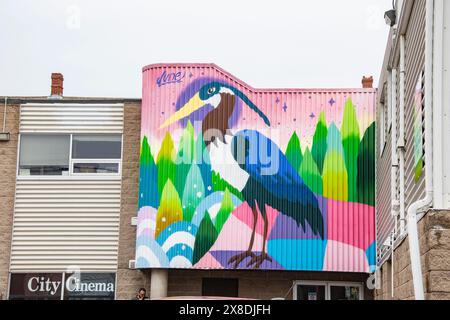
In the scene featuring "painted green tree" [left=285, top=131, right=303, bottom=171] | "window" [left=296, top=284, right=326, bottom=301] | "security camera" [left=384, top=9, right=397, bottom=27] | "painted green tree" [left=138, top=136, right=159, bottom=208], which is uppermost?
"security camera" [left=384, top=9, right=397, bottom=27]

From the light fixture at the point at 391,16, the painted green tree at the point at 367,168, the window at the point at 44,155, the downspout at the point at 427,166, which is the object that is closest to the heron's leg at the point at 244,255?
the painted green tree at the point at 367,168

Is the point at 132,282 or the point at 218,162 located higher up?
the point at 218,162

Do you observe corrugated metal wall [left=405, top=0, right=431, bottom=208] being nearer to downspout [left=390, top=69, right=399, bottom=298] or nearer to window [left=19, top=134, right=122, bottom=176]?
downspout [left=390, top=69, right=399, bottom=298]

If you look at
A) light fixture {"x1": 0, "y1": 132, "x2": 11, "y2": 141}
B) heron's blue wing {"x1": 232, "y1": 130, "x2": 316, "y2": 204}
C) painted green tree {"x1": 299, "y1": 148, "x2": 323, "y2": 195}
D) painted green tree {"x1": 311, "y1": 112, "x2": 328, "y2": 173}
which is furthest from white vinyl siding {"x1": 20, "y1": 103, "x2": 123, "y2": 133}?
painted green tree {"x1": 311, "y1": 112, "x2": 328, "y2": 173}

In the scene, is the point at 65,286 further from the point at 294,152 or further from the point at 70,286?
the point at 294,152

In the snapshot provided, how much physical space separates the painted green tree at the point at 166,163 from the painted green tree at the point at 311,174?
3.06m

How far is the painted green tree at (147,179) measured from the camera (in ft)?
65.7

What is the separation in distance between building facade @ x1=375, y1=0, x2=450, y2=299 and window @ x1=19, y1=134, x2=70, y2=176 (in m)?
8.95

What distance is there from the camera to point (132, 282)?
20469 mm

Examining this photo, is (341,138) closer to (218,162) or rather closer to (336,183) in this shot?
(336,183)

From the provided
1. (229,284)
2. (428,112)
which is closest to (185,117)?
(229,284)

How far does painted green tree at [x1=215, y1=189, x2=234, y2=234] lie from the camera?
1964 cm

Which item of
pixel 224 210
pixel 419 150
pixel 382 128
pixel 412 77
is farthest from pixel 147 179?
pixel 419 150
